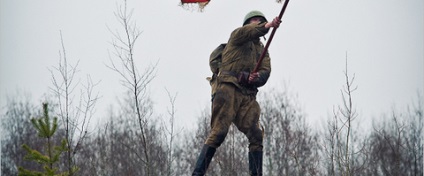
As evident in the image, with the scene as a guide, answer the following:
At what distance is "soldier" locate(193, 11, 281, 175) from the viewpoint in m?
7.49

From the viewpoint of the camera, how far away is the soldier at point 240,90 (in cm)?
749

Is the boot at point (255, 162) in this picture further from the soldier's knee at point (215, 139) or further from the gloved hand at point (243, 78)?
the gloved hand at point (243, 78)

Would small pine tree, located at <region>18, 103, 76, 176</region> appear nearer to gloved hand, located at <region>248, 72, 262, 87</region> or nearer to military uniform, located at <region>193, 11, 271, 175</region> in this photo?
military uniform, located at <region>193, 11, 271, 175</region>

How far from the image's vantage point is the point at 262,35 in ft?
23.6

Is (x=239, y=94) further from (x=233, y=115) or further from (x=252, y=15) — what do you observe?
(x=252, y=15)

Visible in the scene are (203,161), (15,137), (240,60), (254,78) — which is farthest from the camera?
(15,137)

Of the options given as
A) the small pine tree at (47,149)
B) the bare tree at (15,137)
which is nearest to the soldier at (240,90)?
the small pine tree at (47,149)

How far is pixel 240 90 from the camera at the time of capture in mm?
7691

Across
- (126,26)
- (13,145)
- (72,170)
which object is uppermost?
(13,145)

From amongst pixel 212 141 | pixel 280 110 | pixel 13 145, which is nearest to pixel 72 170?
pixel 212 141

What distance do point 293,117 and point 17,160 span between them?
1530 cm

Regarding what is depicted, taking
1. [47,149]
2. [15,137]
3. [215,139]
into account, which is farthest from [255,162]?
[15,137]

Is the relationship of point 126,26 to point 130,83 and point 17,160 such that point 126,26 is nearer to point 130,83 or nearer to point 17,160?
point 130,83

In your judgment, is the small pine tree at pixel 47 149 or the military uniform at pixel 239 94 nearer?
the small pine tree at pixel 47 149
